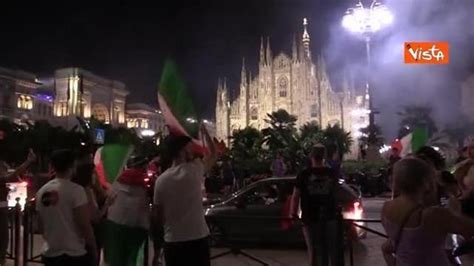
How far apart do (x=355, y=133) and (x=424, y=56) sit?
2297 inches

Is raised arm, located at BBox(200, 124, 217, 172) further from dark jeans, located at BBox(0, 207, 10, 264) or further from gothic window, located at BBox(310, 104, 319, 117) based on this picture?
gothic window, located at BBox(310, 104, 319, 117)

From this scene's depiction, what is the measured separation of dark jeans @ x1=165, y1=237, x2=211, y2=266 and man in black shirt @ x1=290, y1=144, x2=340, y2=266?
7.72 feet

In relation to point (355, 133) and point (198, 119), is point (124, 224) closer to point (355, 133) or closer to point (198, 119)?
point (198, 119)

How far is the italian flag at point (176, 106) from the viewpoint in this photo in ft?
16.1

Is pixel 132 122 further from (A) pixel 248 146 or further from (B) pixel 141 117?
(A) pixel 248 146

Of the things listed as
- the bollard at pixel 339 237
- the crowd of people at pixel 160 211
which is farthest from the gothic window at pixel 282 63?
the crowd of people at pixel 160 211

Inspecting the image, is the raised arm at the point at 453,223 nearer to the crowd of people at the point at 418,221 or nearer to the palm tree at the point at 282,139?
the crowd of people at the point at 418,221

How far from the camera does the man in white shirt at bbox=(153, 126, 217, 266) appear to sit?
14.8ft

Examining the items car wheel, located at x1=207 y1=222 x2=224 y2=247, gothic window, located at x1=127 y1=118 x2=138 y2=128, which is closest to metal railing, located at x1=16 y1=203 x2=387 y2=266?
car wheel, located at x1=207 y1=222 x2=224 y2=247

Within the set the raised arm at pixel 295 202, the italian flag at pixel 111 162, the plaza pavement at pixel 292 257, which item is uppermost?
the italian flag at pixel 111 162

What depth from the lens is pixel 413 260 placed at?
123 inches

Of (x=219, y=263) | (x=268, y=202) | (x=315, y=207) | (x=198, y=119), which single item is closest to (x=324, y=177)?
(x=315, y=207)

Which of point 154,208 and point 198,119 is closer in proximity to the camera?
point 154,208

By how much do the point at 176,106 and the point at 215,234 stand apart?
20.2 ft
